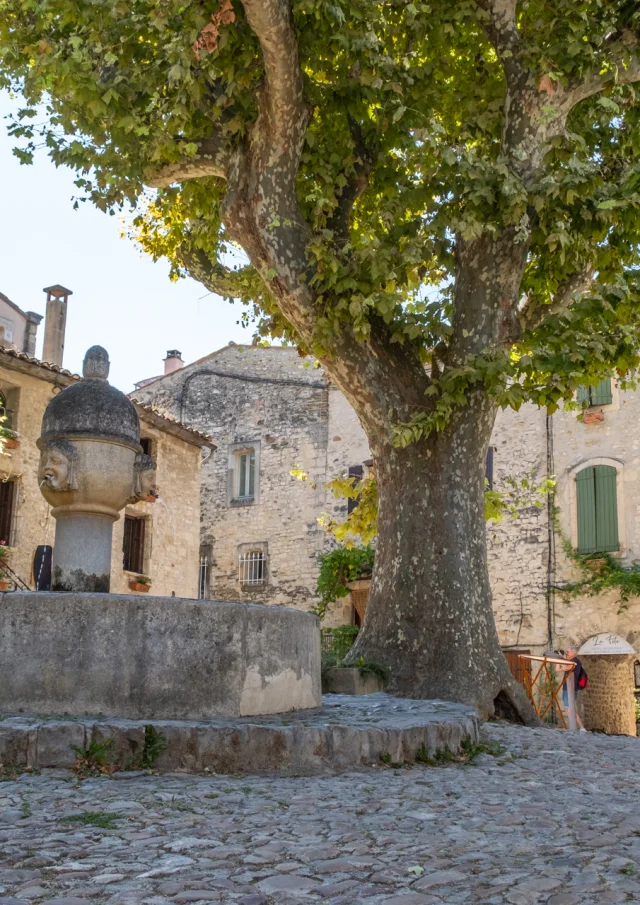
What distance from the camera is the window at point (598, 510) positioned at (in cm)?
2036

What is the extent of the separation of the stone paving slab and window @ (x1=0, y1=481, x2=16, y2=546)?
13366 millimetres

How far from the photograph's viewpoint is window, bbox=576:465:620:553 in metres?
20.4

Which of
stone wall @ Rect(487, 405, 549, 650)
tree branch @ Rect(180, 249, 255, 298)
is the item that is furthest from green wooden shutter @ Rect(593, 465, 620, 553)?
tree branch @ Rect(180, 249, 255, 298)

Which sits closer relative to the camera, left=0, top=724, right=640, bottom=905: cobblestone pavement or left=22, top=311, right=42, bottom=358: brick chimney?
left=0, top=724, right=640, bottom=905: cobblestone pavement

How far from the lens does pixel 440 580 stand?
8.72m

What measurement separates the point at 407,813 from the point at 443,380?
4.81 m

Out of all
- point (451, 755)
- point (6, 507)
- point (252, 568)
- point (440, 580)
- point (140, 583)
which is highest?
point (6, 507)

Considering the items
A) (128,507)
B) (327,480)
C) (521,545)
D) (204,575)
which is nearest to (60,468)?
(128,507)

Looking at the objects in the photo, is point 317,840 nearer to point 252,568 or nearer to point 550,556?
point 550,556

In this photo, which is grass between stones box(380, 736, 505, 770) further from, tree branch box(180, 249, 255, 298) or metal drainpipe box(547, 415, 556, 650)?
metal drainpipe box(547, 415, 556, 650)

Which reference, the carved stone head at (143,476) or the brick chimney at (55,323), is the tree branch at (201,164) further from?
the brick chimney at (55,323)

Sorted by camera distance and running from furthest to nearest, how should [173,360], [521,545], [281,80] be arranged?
[173,360], [521,545], [281,80]

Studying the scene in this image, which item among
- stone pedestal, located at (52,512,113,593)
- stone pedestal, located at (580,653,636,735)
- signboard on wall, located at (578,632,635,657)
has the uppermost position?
stone pedestal, located at (52,512,113,593)

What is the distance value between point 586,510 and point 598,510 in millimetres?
259
